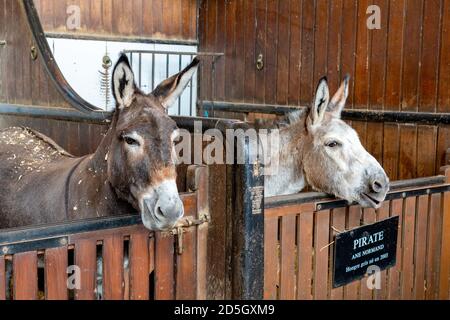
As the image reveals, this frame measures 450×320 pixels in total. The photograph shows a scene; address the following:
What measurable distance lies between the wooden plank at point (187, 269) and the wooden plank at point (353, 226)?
0.80m

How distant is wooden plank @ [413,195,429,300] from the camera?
292 centimetres

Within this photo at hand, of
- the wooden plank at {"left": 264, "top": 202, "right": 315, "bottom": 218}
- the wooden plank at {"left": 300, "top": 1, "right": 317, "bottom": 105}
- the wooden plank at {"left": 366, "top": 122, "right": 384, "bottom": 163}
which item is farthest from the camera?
the wooden plank at {"left": 300, "top": 1, "right": 317, "bottom": 105}

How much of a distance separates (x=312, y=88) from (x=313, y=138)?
4.96 feet

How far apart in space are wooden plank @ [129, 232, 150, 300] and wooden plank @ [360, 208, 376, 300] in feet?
3.61

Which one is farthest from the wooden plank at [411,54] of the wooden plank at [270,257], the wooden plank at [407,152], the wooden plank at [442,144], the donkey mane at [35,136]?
the donkey mane at [35,136]

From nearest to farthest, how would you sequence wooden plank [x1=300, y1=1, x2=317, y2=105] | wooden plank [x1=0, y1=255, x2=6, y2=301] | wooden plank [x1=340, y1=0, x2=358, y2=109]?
wooden plank [x1=0, y1=255, x2=6, y2=301], wooden plank [x1=340, y1=0, x2=358, y2=109], wooden plank [x1=300, y1=1, x2=317, y2=105]

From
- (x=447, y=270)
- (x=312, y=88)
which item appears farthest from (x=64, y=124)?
(x=447, y=270)

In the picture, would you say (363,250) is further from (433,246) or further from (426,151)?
(426,151)

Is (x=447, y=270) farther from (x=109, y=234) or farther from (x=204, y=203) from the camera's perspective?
(x=109, y=234)

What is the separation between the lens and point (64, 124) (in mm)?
4203

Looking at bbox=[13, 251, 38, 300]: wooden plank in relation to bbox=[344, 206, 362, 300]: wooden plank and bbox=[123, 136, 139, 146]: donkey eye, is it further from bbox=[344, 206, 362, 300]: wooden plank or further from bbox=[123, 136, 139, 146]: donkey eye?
bbox=[344, 206, 362, 300]: wooden plank

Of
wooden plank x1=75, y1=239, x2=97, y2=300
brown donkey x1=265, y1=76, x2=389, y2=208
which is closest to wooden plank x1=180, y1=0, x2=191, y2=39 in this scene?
brown donkey x1=265, y1=76, x2=389, y2=208

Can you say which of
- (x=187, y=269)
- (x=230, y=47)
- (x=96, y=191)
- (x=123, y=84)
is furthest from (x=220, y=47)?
(x=187, y=269)

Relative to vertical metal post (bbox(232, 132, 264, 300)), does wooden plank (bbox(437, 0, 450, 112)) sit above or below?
above
